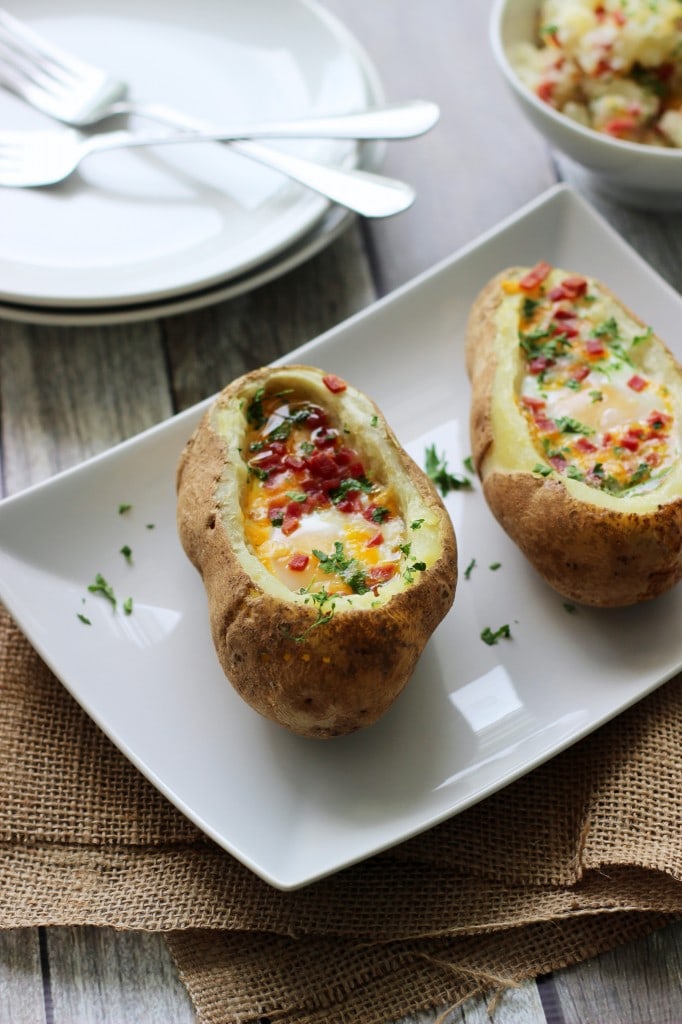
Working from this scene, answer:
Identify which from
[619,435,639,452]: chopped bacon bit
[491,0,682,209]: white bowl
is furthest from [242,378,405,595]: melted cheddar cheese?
[491,0,682,209]: white bowl

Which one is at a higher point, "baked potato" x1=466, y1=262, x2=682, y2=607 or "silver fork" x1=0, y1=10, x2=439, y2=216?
"silver fork" x1=0, y1=10, x2=439, y2=216

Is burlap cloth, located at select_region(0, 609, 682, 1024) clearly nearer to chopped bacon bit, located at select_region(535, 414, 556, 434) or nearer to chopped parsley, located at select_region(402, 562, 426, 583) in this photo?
chopped parsley, located at select_region(402, 562, 426, 583)

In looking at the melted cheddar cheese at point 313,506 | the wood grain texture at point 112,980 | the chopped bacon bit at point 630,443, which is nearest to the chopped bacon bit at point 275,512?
the melted cheddar cheese at point 313,506

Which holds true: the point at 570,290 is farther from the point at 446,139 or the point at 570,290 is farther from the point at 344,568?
the point at 446,139

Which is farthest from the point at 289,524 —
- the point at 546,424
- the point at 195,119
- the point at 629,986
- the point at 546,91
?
the point at 546,91

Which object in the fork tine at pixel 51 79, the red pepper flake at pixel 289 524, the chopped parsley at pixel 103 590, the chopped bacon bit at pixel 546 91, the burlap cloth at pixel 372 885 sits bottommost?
the burlap cloth at pixel 372 885

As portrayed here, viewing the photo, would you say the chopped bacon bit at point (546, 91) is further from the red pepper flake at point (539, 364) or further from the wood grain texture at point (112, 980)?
the wood grain texture at point (112, 980)

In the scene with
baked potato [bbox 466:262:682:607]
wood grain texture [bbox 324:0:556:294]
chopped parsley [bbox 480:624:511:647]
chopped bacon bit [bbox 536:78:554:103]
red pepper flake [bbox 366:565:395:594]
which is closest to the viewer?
red pepper flake [bbox 366:565:395:594]
